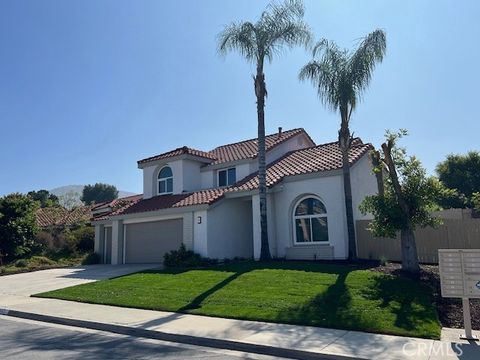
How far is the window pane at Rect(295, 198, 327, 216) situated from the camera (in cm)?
1902

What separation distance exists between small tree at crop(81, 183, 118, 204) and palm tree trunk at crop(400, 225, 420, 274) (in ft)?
259

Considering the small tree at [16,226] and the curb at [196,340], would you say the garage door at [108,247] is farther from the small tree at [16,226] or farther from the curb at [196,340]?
the curb at [196,340]

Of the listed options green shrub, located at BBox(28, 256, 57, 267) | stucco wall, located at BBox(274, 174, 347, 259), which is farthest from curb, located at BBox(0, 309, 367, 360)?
green shrub, located at BBox(28, 256, 57, 267)

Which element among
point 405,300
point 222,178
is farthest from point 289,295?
point 222,178

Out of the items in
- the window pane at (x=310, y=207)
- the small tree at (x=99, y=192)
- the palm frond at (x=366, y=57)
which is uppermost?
the small tree at (x=99, y=192)

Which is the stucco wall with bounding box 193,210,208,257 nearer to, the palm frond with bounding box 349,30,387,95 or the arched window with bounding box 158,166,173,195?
the arched window with bounding box 158,166,173,195

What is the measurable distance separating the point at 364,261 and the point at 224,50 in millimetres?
10316

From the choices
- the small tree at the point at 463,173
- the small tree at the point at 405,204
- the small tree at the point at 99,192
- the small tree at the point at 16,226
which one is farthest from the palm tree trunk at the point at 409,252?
the small tree at the point at 99,192

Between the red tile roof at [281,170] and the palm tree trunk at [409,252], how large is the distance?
5048mm

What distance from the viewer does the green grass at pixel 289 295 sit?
9.43 meters

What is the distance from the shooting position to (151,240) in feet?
74.7

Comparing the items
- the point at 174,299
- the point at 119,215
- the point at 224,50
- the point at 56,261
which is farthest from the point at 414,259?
the point at 56,261

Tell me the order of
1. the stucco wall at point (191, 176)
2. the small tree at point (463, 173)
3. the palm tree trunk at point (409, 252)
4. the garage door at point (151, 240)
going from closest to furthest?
1. the palm tree trunk at point (409, 252)
2. the garage door at point (151, 240)
3. the stucco wall at point (191, 176)
4. the small tree at point (463, 173)

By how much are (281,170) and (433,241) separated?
7.61 meters
